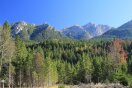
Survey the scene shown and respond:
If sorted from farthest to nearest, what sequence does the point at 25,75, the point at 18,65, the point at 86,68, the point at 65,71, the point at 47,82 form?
1. the point at 65,71
2. the point at 86,68
3. the point at 47,82
4. the point at 25,75
5. the point at 18,65

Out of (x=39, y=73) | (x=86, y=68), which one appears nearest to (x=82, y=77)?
(x=86, y=68)

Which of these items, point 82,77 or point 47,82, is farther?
point 82,77

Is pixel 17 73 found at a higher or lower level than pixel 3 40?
lower

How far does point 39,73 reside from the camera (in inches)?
4336

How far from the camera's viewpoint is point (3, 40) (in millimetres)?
73062

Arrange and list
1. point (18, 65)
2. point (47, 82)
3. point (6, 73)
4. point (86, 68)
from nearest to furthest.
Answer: point (6, 73)
point (18, 65)
point (47, 82)
point (86, 68)

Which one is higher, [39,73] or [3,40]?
[3,40]

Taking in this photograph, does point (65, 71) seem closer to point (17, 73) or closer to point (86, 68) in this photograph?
point (86, 68)

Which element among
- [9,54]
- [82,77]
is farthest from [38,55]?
[82,77]

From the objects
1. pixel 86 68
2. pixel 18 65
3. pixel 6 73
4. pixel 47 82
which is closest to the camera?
pixel 6 73

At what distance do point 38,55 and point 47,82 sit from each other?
69.9ft

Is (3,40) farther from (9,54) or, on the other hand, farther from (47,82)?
(47,82)

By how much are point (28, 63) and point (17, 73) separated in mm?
5408

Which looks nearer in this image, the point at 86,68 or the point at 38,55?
the point at 38,55
